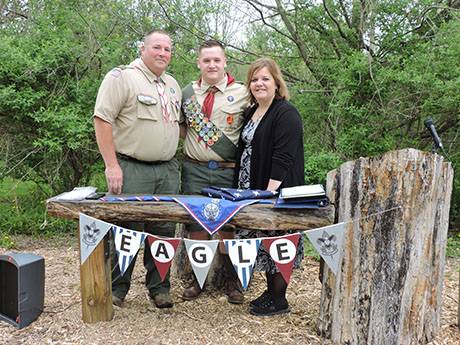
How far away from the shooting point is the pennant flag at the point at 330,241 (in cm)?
317

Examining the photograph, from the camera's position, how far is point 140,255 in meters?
5.80

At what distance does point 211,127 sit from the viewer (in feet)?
13.0

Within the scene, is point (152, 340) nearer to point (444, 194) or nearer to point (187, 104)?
point (187, 104)

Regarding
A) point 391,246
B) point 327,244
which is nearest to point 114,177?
point 327,244

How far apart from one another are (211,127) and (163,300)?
4.69ft

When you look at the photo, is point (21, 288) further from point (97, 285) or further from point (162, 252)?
point (162, 252)

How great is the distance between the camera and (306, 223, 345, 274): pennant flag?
3.17 metres

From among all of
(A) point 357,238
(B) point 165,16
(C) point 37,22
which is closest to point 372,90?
(B) point 165,16

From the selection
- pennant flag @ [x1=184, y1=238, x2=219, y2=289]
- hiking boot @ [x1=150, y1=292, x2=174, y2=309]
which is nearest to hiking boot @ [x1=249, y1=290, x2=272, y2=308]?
hiking boot @ [x1=150, y1=292, x2=174, y2=309]

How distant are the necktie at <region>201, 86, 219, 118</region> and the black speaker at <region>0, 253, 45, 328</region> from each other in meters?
1.71

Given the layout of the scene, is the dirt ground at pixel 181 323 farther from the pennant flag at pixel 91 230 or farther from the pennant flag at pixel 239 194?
the pennant flag at pixel 239 194

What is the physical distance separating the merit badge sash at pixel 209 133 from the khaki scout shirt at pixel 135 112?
0.81ft

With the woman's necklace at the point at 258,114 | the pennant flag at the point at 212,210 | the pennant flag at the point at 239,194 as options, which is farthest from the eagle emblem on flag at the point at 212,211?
the woman's necklace at the point at 258,114

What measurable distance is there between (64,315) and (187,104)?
1921mm
